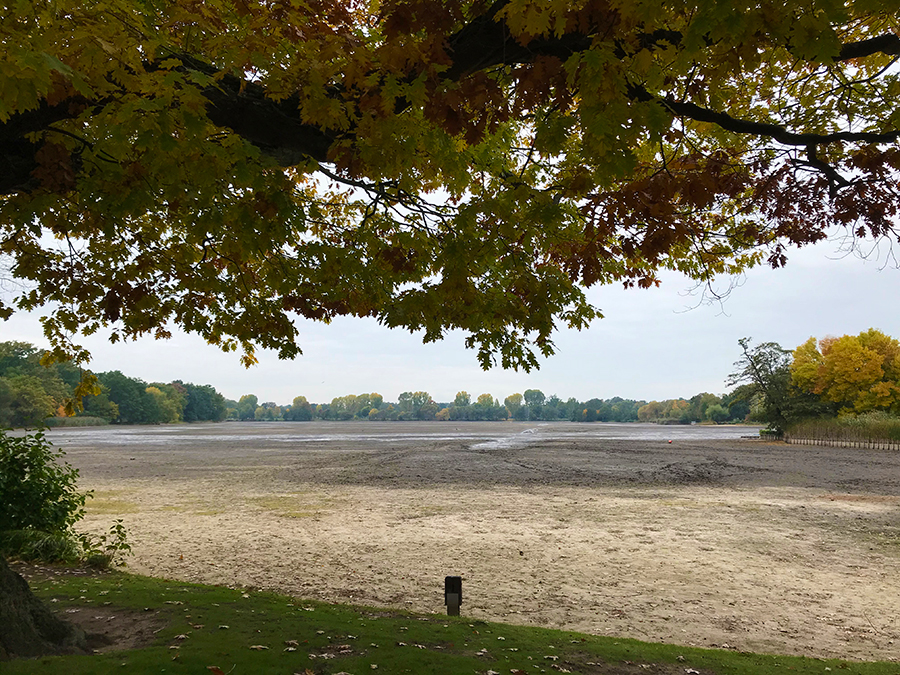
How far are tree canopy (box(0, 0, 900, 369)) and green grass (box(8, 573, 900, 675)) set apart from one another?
10.6 feet

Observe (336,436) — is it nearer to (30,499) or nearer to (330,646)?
(30,499)

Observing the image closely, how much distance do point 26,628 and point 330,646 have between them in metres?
2.31

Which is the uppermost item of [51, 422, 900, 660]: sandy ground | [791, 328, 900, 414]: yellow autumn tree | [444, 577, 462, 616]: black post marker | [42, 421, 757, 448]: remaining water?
[791, 328, 900, 414]: yellow autumn tree

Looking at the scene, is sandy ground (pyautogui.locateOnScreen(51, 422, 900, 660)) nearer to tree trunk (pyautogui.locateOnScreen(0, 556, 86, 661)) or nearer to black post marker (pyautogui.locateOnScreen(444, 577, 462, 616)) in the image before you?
black post marker (pyautogui.locateOnScreen(444, 577, 462, 616))

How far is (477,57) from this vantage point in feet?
11.9

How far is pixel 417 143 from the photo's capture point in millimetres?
4230

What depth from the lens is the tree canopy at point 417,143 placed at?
3.05 m

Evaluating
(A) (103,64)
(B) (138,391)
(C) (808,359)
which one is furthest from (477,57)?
(B) (138,391)

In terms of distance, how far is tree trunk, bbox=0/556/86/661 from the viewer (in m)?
4.09

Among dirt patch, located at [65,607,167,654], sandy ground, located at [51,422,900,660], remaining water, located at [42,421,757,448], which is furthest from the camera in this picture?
remaining water, located at [42,421,757,448]

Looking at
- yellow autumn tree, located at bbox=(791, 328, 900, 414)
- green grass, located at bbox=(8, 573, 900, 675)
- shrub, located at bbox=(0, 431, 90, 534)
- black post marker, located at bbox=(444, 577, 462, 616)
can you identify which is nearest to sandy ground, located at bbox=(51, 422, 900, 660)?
black post marker, located at bbox=(444, 577, 462, 616)

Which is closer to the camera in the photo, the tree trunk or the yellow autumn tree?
the tree trunk

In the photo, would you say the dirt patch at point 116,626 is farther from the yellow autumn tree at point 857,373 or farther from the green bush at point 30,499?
the yellow autumn tree at point 857,373

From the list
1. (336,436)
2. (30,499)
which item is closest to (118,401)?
(336,436)
